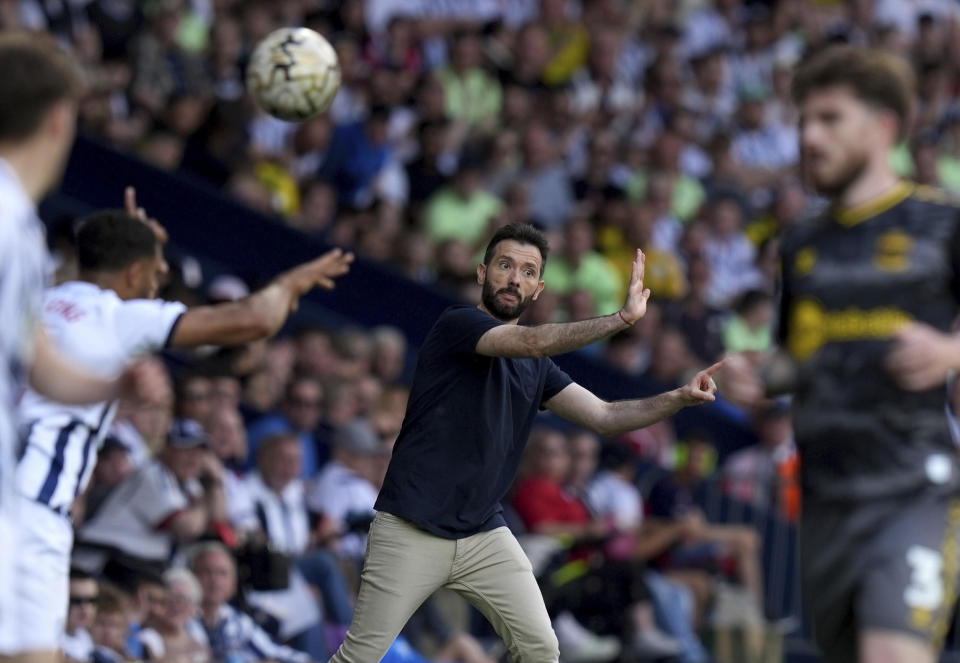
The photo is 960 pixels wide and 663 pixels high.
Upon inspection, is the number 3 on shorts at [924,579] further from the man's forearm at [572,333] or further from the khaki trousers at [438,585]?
the khaki trousers at [438,585]

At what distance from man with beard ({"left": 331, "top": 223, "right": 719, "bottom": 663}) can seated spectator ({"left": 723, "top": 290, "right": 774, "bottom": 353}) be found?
928 centimetres

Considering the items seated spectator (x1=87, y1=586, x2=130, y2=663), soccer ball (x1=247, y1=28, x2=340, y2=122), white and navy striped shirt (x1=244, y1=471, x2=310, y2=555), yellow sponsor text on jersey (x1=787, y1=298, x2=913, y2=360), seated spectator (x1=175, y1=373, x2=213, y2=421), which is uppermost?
soccer ball (x1=247, y1=28, x2=340, y2=122)

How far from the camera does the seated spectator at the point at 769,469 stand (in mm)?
14531

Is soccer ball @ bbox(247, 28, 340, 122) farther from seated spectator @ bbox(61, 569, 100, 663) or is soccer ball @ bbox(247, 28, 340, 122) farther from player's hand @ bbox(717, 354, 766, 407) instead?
player's hand @ bbox(717, 354, 766, 407)

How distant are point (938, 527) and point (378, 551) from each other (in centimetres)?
285

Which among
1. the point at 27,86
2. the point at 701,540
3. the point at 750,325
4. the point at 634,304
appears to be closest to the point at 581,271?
the point at 750,325

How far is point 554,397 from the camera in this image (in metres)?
7.82

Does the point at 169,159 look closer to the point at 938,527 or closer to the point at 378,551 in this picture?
the point at 378,551

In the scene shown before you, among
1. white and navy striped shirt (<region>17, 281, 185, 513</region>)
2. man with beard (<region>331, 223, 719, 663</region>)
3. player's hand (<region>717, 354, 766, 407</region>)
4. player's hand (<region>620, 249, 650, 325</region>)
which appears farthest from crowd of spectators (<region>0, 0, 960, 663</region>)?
white and navy striped shirt (<region>17, 281, 185, 513</region>)

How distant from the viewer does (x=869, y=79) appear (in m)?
5.54

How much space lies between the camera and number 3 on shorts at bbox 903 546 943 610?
525cm

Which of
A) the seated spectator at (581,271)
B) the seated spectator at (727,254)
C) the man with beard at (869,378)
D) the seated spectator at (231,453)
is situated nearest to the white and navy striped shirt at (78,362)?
the man with beard at (869,378)

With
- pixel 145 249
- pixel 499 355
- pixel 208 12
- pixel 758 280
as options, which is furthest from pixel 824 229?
pixel 758 280

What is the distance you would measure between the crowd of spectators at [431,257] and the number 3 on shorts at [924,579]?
1.96 metres
